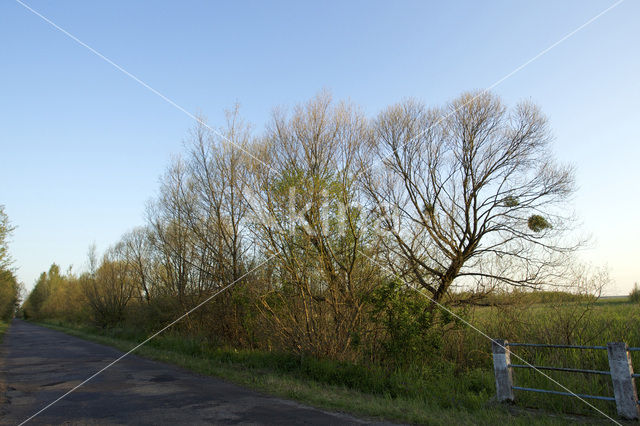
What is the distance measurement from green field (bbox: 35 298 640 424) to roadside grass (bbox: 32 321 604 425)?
2 cm

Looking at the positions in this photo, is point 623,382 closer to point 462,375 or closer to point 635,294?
point 462,375

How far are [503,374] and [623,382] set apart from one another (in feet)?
6.15

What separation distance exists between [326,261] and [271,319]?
8.95ft

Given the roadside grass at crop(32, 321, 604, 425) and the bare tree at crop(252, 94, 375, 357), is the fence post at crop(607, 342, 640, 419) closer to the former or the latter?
the roadside grass at crop(32, 321, 604, 425)

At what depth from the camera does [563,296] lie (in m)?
12.0

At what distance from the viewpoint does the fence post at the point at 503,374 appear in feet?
23.9

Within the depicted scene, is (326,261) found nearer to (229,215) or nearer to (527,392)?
(527,392)

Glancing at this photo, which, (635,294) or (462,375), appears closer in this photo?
(462,375)

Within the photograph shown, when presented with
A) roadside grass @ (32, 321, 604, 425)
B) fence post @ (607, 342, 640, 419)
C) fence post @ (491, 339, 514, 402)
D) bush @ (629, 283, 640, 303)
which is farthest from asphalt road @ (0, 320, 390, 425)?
bush @ (629, 283, 640, 303)

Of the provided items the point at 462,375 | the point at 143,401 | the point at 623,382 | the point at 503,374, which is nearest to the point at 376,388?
the point at 462,375

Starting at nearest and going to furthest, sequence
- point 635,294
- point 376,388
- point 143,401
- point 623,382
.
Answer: point 623,382 → point 143,401 → point 376,388 → point 635,294

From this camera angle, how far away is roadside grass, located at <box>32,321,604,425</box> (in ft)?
21.3

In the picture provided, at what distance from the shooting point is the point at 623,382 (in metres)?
6.01

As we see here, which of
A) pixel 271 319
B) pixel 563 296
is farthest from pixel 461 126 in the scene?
pixel 271 319
